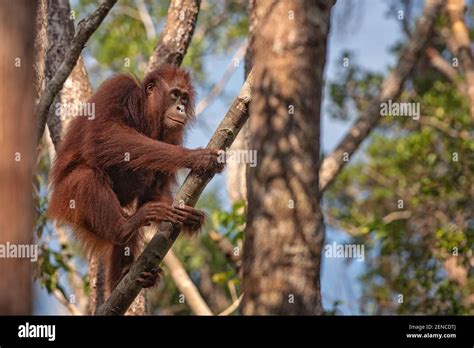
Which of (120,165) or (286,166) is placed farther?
(120,165)

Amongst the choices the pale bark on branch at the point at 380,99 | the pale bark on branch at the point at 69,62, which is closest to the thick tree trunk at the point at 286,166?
the pale bark on branch at the point at 69,62

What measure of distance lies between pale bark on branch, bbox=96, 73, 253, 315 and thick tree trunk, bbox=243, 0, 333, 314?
0.90m

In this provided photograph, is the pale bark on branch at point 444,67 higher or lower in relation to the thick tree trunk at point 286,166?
higher

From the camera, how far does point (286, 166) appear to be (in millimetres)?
4629

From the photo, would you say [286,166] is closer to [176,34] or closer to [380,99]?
[176,34]

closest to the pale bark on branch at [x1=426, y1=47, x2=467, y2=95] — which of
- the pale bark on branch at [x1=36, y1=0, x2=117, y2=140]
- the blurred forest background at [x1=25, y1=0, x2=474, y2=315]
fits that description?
the blurred forest background at [x1=25, y1=0, x2=474, y2=315]

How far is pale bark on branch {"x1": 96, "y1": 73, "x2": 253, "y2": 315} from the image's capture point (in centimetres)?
584

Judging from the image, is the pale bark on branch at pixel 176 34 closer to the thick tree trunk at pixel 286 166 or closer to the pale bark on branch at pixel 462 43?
the thick tree trunk at pixel 286 166

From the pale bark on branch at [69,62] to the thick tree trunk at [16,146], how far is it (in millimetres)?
2858

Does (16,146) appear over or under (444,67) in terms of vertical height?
under

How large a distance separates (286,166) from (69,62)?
319cm

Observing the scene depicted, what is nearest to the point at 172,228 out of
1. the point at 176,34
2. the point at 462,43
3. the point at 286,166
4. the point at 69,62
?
the point at 286,166

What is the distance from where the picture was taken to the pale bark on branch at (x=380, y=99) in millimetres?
10234
